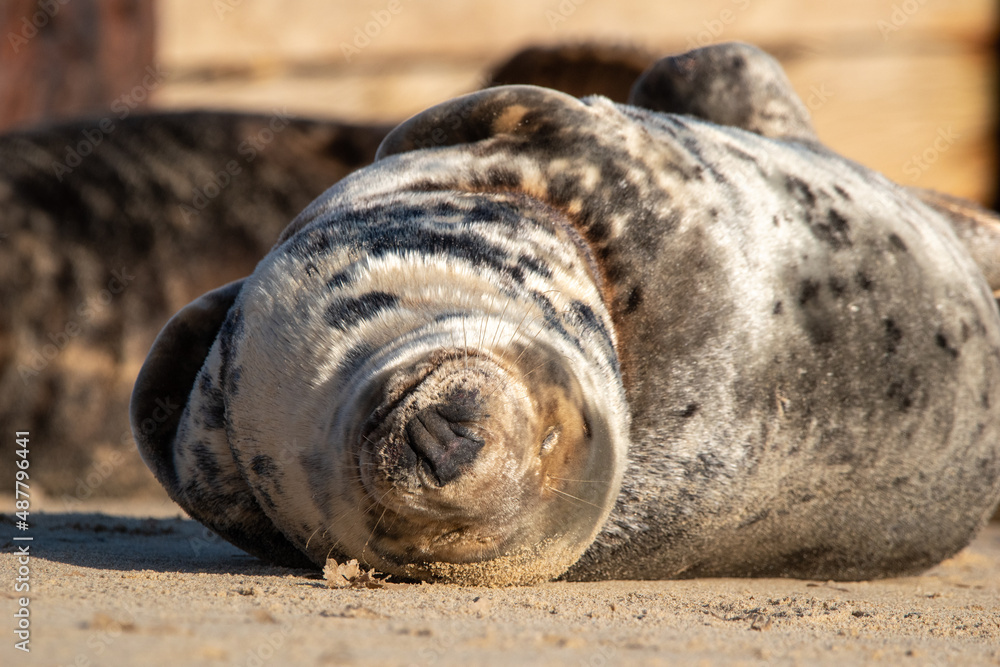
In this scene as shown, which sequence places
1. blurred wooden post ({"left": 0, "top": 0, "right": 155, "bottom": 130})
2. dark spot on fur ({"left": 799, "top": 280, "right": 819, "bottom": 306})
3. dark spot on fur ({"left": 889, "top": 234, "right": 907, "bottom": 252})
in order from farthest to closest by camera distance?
blurred wooden post ({"left": 0, "top": 0, "right": 155, "bottom": 130}) < dark spot on fur ({"left": 889, "top": 234, "right": 907, "bottom": 252}) < dark spot on fur ({"left": 799, "top": 280, "right": 819, "bottom": 306})

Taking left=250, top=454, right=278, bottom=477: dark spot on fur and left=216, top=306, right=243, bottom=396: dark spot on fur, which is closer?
left=250, top=454, right=278, bottom=477: dark spot on fur

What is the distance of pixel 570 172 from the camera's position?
8.80ft

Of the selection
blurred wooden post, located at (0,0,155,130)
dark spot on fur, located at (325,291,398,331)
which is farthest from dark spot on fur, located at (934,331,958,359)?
blurred wooden post, located at (0,0,155,130)

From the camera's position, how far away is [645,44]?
7.10 meters

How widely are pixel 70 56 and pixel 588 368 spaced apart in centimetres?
543

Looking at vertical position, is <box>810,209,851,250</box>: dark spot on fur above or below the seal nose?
above

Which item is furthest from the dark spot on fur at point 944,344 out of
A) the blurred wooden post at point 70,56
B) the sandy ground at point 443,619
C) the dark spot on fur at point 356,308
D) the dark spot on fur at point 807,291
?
the blurred wooden post at point 70,56

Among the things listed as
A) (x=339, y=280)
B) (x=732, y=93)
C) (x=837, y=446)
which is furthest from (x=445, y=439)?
(x=732, y=93)

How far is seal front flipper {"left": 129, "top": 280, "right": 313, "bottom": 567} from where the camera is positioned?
2.48 meters

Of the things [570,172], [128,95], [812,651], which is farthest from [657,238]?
[128,95]

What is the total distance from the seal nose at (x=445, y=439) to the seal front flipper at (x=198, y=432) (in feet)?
2.36

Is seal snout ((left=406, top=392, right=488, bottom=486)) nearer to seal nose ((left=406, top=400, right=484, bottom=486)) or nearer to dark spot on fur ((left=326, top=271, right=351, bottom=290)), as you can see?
seal nose ((left=406, top=400, right=484, bottom=486))

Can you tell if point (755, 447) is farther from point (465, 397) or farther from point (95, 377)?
point (95, 377)

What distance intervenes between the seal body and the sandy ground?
0.45 feet
